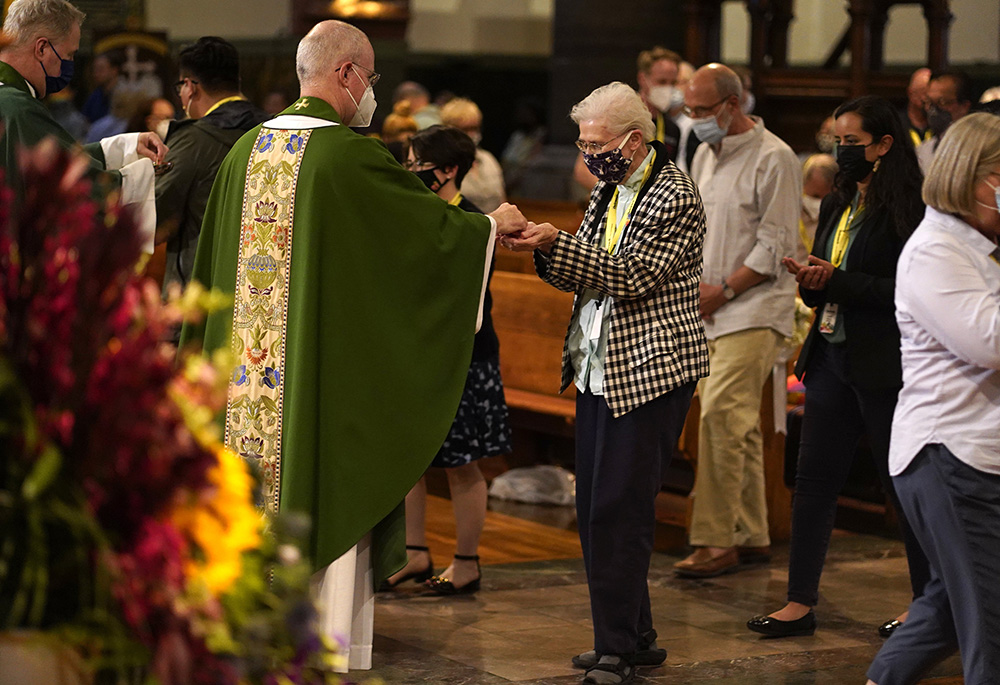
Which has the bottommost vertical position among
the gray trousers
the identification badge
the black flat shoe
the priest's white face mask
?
the black flat shoe

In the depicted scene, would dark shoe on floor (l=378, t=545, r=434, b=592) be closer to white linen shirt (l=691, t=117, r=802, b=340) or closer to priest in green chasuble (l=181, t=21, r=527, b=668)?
priest in green chasuble (l=181, t=21, r=527, b=668)

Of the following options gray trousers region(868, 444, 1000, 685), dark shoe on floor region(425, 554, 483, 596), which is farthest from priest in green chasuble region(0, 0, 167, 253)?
gray trousers region(868, 444, 1000, 685)

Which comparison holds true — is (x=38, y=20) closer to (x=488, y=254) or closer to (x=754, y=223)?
(x=488, y=254)

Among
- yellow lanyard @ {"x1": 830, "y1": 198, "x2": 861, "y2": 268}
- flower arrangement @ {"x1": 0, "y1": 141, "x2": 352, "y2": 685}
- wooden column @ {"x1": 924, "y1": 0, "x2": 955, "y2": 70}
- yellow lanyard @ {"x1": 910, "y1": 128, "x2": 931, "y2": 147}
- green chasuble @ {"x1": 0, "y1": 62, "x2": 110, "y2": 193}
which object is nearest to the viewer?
flower arrangement @ {"x1": 0, "y1": 141, "x2": 352, "y2": 685}

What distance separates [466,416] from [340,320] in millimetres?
1311

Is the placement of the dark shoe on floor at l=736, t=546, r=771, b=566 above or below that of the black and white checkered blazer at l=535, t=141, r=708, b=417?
below

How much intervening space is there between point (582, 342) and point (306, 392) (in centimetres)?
80

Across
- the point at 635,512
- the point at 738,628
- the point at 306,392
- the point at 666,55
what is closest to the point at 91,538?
the point at 306,392

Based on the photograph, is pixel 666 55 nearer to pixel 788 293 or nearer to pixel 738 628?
pixel 788 293

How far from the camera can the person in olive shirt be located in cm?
484

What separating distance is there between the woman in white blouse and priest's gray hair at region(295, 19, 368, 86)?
1.46 meters

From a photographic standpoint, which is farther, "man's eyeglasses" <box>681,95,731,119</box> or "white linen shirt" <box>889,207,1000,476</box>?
"man's eyeglasses" <box>681,95,731,119</box>

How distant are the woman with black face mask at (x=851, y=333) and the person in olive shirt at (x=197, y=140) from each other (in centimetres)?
184

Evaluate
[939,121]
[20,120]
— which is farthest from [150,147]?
[939,121]
